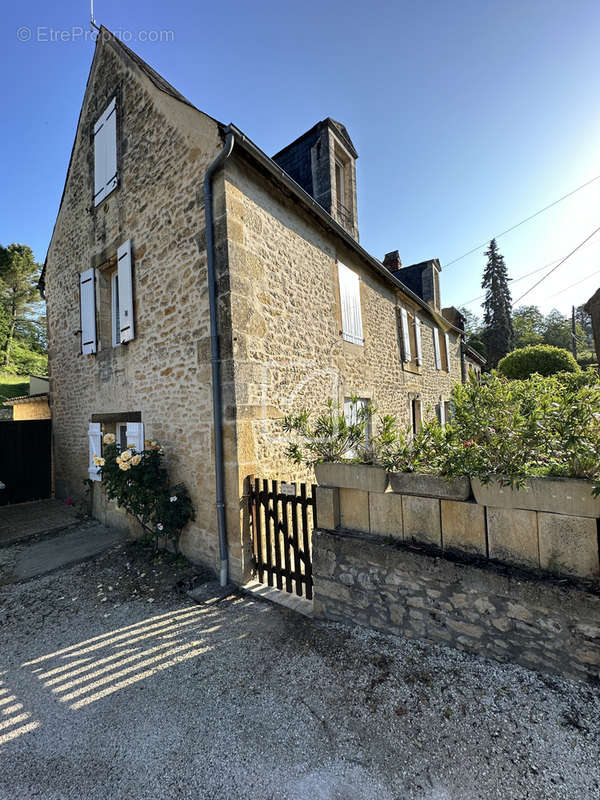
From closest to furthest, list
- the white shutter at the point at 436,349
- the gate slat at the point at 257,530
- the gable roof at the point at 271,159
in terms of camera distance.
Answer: the gate slat at the point at 257,530
the gable roof at the point at 271,159
the white shutter at the point at 436,349

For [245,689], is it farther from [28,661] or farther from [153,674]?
[28,661]

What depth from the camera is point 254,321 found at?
14.9ft

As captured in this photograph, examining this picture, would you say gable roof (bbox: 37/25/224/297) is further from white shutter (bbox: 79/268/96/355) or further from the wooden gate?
the wooden gate

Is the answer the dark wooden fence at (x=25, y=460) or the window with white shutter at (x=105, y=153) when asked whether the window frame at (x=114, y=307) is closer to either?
the window with white shutter at (x=105, y=153)

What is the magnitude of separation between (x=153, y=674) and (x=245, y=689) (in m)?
0.79

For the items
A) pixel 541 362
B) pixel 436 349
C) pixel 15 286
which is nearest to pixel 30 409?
pixel 436 349

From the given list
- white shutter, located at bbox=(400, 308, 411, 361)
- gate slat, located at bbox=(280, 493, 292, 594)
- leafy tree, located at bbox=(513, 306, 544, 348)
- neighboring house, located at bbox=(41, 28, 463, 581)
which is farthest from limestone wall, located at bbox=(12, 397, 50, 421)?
leafy tree, located at bbox=(513, 306, 544, 348)

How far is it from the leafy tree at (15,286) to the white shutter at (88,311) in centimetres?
2032

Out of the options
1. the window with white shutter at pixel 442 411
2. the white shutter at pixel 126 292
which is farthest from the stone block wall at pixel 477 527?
the window with white shutter at pixel 442 411

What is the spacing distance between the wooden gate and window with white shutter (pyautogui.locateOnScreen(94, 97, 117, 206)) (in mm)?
5862

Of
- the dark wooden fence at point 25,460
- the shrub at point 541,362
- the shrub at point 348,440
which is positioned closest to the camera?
the shrub at point 348,440

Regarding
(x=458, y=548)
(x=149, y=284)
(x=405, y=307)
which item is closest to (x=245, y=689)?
(x=458, y=548)

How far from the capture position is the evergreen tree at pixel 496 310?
29547 millimetres

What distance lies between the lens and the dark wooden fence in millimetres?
7682
